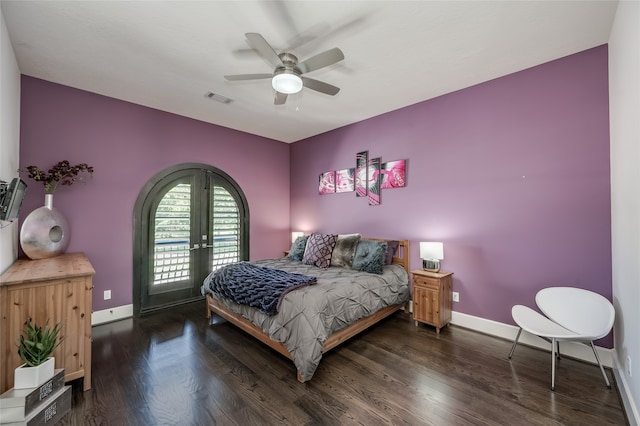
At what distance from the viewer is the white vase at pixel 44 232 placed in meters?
2.61

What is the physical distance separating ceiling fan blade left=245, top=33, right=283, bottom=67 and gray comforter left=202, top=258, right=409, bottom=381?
2.05 m

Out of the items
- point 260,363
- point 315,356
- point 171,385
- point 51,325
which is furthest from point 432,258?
point 51,325

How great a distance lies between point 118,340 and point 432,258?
12.6 feet

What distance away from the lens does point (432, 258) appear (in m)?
3.34

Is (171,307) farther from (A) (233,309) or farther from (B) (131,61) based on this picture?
(B) (131,61)

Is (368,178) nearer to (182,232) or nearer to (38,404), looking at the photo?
(182,232)

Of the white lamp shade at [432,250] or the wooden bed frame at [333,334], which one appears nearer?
the wooden bed frame at [333,334]

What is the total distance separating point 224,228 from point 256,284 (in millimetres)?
2172

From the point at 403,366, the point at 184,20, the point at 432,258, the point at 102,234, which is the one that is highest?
the point at 184,20

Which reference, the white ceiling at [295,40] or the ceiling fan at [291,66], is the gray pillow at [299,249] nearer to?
the white ceiling at [295,40]

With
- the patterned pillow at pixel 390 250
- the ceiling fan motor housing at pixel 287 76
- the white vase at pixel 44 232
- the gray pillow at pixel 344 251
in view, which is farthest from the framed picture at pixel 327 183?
the white vase at pixel 44 232

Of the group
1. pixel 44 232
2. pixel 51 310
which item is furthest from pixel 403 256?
pixel 44 232

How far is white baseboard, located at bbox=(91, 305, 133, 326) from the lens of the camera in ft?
11.0

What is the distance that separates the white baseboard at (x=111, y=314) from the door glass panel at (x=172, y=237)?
35cm
